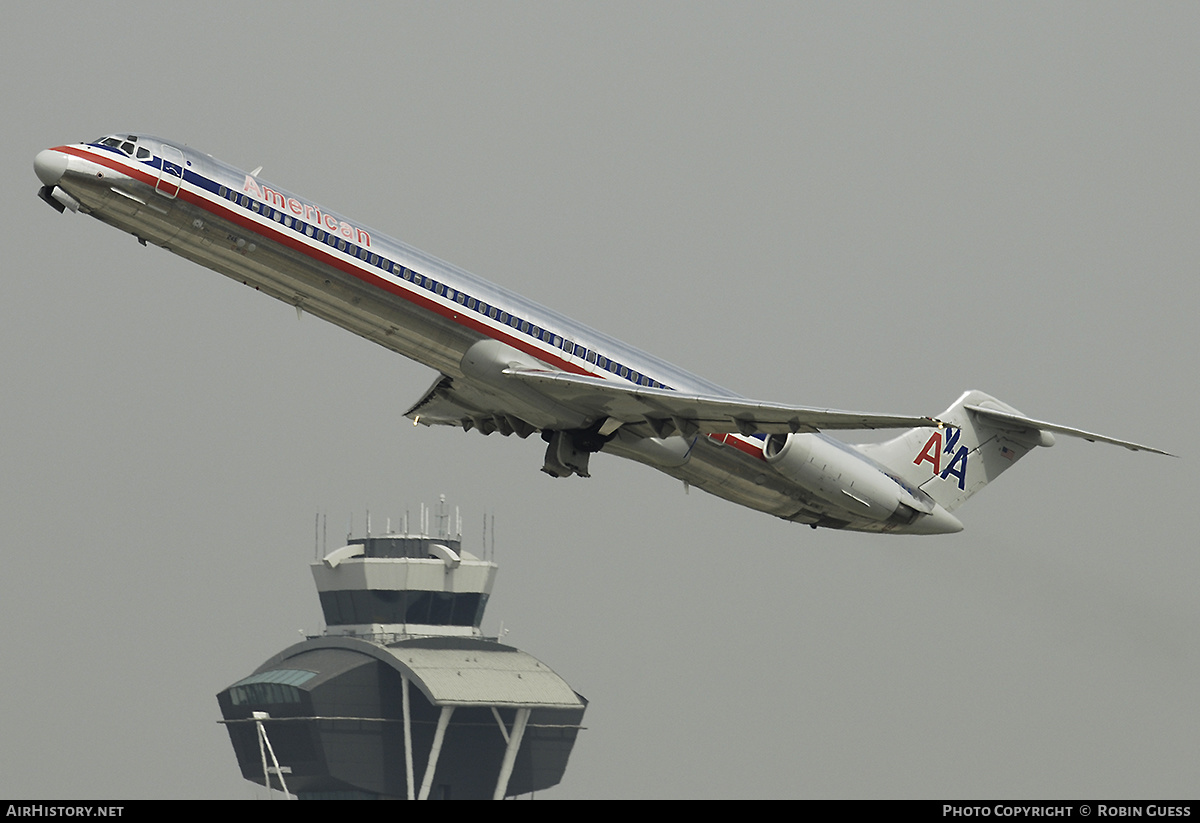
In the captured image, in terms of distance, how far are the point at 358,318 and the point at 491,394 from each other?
4318 millimetres

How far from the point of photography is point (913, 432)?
167 feet

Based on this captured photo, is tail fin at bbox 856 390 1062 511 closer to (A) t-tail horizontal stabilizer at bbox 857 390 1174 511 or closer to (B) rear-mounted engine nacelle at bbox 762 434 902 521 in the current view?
(A) t-tail horizontal stabilizer at bbox 857 390 1174 511

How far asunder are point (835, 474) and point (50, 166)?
74.9 ft

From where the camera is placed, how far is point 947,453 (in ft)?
167

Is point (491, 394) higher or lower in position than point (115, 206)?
lower

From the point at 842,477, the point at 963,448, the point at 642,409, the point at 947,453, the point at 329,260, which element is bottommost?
the point at 842,477

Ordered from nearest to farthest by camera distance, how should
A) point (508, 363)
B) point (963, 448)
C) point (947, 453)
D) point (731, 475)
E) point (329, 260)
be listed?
1. point (329, 260)
2. point (508, 363)
3. point (731, 475)
4. point (947, 453)
5. point (963, 448)

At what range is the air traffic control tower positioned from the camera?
110125mm

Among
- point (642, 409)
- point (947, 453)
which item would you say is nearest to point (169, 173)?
point (642, 409)

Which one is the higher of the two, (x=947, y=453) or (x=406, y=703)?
(x=947, y=453)

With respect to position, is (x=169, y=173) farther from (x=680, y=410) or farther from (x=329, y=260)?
(x=680, y=410)

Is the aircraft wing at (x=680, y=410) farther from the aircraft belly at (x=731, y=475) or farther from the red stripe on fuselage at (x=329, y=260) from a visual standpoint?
the aircraft belly at (x=731, y=475)
